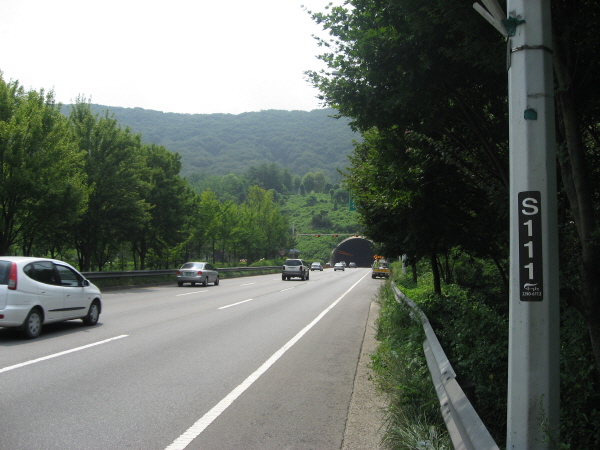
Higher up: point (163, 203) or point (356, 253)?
point (163, 203)

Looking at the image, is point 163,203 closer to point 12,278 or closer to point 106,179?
point 106,179

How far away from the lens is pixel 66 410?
220 inches

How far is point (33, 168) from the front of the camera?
906 inches

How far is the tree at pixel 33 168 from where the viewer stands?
883 inches

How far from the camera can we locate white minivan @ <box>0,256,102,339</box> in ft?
31.9

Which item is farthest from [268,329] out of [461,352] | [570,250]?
[570,250]

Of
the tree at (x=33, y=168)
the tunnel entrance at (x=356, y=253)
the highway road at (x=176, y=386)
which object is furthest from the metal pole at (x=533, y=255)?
the tunnel entrance at (x=356, y=253)

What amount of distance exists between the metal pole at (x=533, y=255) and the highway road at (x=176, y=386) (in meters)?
2.28

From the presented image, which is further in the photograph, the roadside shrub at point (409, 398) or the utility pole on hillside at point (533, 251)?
the roadside shrub at point (409, 398)

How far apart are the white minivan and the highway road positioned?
15.7 inches

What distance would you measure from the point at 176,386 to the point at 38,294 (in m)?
5.13

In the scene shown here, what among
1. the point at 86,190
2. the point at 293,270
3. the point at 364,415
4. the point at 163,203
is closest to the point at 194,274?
the point at 86,190

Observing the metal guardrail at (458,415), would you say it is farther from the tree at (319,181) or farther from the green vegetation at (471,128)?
the tree at (319,181)

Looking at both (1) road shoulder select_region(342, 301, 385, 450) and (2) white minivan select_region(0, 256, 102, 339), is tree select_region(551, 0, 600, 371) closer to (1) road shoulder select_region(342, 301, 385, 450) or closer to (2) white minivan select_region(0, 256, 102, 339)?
(1) road shoulder select_region(342, 301, 385, 450)
